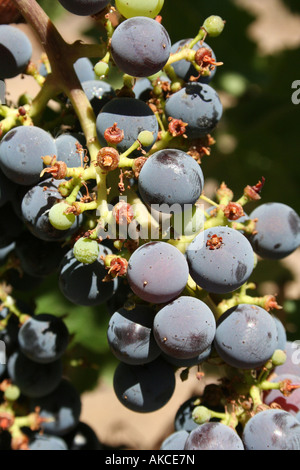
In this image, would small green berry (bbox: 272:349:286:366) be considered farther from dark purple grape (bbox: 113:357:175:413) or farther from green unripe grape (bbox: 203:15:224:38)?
green unripe grape (bbox: 203:15:224:38)

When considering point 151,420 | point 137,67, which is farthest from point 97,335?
point 151,420

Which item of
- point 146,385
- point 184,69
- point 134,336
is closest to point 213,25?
point 184,69

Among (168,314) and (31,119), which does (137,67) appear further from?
(168,314)

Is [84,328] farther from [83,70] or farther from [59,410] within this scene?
[83,70]

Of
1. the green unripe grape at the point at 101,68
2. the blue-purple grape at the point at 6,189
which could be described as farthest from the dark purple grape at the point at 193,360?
the green unripe grape at the point at 101,68

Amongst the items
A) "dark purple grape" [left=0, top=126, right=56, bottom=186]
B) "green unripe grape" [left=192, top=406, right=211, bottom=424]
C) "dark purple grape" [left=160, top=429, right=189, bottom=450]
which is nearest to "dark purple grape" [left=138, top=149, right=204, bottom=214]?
"dark purple grape" [left=0, top=126, right=56, bottom=186]

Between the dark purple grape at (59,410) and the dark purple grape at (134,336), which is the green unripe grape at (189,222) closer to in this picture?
the dark purple grape at (134,336)
